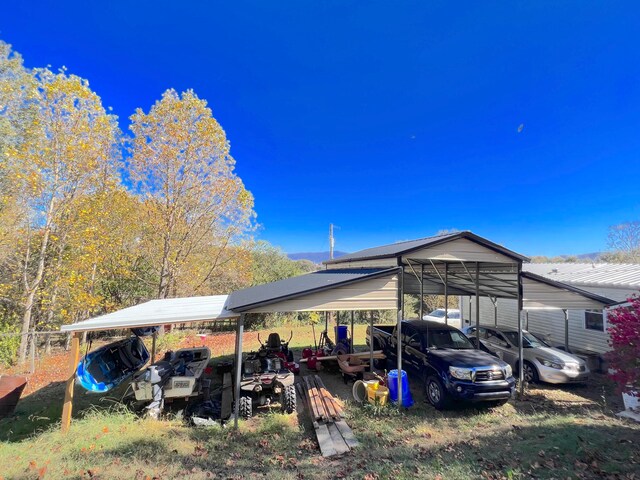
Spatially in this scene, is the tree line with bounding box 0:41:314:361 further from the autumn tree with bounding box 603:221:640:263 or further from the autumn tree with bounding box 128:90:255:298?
the autumn tree with bounding box 603:221:640:263

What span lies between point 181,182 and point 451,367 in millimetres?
14475

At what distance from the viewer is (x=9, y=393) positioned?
7090mm

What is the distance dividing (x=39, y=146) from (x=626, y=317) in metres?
18.3

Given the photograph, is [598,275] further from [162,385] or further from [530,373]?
[162,385]

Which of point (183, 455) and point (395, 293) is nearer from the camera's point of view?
point (183, 455)

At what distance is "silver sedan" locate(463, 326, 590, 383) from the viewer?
8766mm

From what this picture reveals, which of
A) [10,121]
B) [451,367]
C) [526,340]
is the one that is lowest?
[451,367]

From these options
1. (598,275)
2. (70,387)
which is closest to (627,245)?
(598,275)

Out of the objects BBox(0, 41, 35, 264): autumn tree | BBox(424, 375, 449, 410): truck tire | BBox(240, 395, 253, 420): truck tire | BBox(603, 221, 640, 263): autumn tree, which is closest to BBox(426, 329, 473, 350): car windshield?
BBox(424, 375, 449, 410): truck tire

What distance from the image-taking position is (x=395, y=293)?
7609 mm

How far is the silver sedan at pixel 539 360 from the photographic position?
8766 millimetres

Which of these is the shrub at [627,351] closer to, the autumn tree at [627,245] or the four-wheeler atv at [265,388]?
the four-wheeler atv at [265,388]

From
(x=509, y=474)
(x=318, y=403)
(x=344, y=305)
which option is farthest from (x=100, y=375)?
(x=509, y=474)

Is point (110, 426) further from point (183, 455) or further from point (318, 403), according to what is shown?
point (318, 403)
